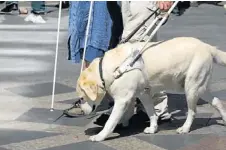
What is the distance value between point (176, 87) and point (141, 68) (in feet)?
1.66

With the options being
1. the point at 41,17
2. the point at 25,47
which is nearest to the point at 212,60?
the point at 25,47

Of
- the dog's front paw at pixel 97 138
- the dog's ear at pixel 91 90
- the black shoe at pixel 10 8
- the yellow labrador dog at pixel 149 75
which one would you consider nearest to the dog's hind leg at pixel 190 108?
the yellow labrador dog at pixel 149 75

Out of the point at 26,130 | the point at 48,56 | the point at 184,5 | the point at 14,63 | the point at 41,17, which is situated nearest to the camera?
the point at 26,130

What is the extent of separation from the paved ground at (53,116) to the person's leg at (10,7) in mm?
5734

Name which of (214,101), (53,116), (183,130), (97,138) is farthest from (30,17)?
(97,138)

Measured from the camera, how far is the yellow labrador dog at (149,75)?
19.3 ft

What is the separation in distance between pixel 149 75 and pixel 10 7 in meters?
13.0

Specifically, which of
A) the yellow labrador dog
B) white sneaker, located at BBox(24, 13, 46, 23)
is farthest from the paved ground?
white sneaker, located at BBox(24, 13, 46, 23)

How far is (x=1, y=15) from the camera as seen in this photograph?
1738cm

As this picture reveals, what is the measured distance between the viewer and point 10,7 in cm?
1845

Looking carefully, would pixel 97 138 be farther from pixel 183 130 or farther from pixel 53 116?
pixel 53 116

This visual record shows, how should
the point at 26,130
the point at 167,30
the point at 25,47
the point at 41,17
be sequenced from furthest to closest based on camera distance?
1. the point at 41,17
2. the point at 167,30
3. the point at 25,47
4. the point at 26,130

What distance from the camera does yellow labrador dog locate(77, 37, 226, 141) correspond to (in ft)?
19.3

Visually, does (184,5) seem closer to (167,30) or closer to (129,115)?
(167,30)
